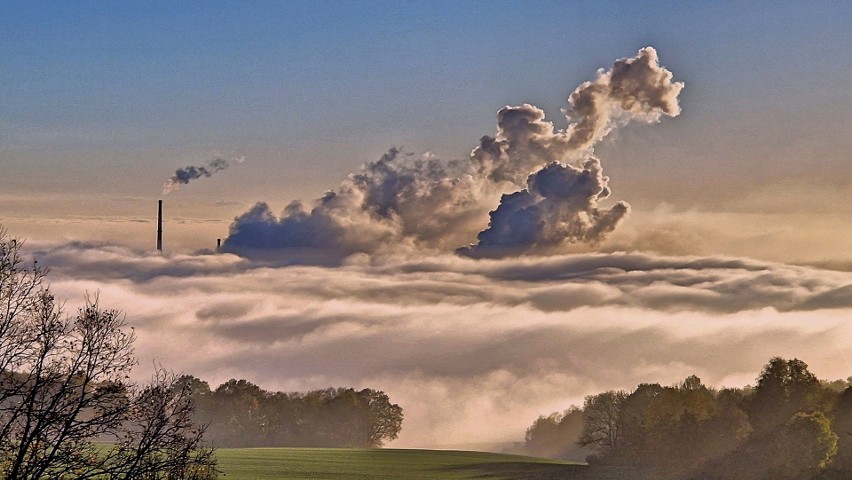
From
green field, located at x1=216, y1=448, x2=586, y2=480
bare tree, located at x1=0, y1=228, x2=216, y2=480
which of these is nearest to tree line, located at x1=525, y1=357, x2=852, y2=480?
green field, located at x1=216, y1=448, x2=586, y2=480

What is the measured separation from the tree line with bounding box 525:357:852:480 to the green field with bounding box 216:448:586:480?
9.98m

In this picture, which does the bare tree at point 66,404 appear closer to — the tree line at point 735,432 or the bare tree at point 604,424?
the tree line at point 735,432

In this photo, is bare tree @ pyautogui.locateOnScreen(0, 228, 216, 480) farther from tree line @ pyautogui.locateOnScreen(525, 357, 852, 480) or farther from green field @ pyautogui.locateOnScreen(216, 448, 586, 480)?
tree line @ pyautogui.locateOnScreen(525, 357, 852, 480)

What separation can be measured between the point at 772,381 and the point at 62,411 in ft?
368

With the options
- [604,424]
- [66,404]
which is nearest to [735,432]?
[604,424]

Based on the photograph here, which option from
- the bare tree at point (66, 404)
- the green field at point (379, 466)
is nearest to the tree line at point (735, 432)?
the green field at point (379, 466)

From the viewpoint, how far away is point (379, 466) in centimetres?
14425

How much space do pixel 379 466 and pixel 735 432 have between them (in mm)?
47948

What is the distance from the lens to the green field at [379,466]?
123 meters

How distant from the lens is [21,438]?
27.8 meters

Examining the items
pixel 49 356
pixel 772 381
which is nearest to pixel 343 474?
pixel 772 381

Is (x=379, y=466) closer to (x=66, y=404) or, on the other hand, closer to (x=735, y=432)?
(x=735, y=432)

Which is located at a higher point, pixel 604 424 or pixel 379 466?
pixel 604 424

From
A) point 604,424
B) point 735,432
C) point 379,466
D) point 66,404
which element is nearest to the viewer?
point 66,404
